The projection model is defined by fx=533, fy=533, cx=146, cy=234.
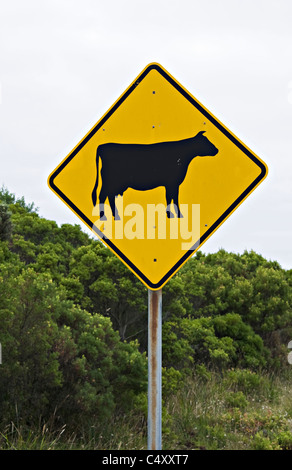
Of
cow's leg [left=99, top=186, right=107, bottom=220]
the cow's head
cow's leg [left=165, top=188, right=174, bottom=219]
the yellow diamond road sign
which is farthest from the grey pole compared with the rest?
the cow's head

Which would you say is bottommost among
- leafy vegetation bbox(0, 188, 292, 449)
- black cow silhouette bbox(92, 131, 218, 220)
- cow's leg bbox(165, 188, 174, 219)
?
leafy vegetation bbox(0, 188, 292, 449)

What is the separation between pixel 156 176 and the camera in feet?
13.0

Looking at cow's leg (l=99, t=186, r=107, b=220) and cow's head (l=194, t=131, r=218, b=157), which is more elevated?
cow's head (l=194, t=131, r=218, b=157)

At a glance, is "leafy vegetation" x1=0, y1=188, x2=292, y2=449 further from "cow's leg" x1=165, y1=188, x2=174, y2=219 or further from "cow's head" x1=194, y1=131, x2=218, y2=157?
"cow's head" x1=194, y1=131, x2=218, y2=157

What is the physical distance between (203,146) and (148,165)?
1.43 ft

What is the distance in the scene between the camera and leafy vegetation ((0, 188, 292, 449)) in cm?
632

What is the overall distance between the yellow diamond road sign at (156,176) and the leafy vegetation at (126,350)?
2796 millimetres

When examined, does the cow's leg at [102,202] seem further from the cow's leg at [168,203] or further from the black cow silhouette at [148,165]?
the cow's leg at [168,203]

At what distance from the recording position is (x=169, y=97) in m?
4.08

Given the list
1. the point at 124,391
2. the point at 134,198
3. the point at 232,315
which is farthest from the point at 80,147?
the point at 232,315

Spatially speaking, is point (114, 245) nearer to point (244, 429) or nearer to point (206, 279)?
point (244, 429)

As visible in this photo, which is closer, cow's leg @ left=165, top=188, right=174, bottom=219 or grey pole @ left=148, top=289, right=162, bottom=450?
grey pole @ left=148, top=289, right=162, bottom=450
